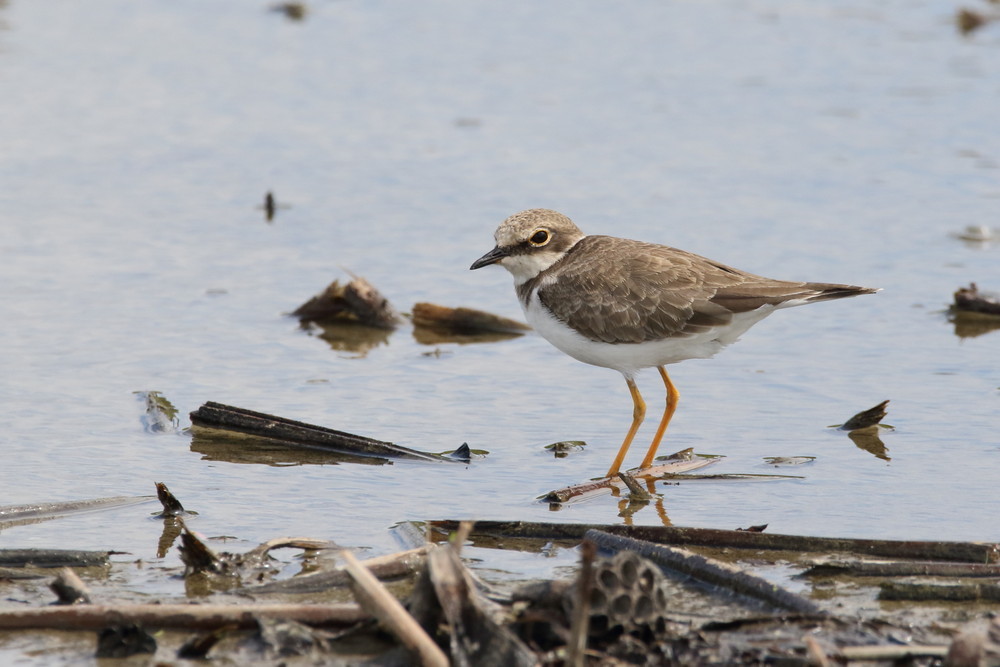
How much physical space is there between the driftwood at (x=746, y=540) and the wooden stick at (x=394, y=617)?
Result: 1.56m

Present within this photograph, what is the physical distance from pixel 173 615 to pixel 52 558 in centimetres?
105

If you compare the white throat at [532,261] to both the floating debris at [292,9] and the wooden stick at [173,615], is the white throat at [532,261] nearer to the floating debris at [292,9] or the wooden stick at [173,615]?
the wooden stick at [173,615]

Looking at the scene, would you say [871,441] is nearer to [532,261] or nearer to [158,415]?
[532,261]

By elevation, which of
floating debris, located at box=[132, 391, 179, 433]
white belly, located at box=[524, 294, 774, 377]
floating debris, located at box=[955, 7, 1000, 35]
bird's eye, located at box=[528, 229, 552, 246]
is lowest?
floating debris, located at box=[132, 391, 179, 433]

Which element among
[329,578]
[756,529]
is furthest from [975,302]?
[329,578]

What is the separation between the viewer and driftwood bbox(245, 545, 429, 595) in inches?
219

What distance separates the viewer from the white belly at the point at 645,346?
770 centimetres

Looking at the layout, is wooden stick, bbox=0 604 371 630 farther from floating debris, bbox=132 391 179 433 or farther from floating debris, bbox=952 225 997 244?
floating debris, bbox=952 225 997 244

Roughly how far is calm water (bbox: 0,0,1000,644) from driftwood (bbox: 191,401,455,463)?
144mm

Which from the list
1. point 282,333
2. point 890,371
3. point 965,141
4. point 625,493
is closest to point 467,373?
point 282,333

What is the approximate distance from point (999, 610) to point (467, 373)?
4252 millimetres

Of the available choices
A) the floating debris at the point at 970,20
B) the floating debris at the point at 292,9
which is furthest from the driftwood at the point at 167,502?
the floating debris at the point at 970,20

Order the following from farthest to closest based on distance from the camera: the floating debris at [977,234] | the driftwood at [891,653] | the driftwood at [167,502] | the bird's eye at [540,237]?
the floating debris at [977,234] < the bird's eye at [540,237] < the driftwood at [167,502] < the driftwood at [891,653]

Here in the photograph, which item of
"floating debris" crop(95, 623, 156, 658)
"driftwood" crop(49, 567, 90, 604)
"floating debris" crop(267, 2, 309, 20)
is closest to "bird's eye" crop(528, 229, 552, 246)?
"driftwood" crop(49, 567, 90, 604)
